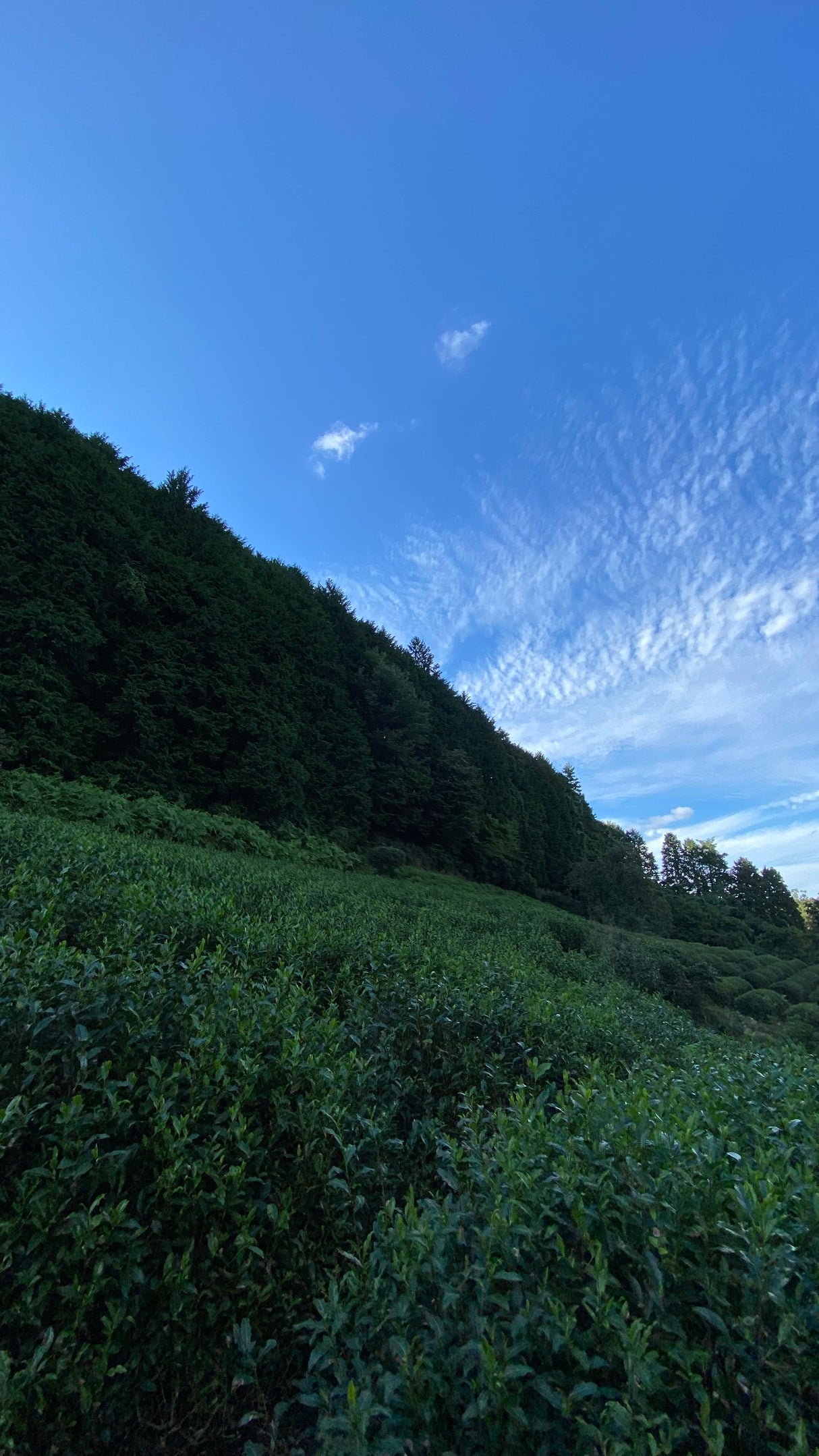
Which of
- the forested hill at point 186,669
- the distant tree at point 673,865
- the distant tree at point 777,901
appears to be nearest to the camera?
the forested hill at point 186,669

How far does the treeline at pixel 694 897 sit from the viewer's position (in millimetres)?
23391

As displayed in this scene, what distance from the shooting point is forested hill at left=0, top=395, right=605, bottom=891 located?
12.0 m

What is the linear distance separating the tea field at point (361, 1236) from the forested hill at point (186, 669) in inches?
410

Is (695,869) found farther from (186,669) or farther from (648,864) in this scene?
(186,669)

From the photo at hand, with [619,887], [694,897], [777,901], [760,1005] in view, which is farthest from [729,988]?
[777,901]

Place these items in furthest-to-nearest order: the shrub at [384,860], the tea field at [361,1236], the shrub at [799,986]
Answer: the shrub at [384,860] < the shrub at [799,986] < the tea field at [361,1236]

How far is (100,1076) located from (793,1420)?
205cm

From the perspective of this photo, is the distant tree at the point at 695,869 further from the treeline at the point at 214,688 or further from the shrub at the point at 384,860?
the shrub at the point at 384,860

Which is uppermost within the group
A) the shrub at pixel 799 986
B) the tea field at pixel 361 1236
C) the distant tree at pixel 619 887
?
the distant tree at pixel 619 887

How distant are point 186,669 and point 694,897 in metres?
40.1

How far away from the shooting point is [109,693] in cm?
1359

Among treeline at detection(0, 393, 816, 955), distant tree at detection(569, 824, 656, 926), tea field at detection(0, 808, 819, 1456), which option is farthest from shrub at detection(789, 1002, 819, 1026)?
tea field at detection(0, 808, 819, 1456)

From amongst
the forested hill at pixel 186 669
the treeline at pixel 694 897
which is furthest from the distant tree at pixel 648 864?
the forested hill at pixel 186 669

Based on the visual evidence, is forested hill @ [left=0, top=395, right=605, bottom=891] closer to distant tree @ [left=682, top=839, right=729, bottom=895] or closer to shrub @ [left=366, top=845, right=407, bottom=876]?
shrub @ [left=366, top=845, right=407, bottom=876]
